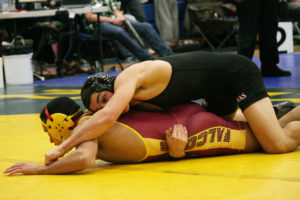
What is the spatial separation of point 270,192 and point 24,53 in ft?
21.2

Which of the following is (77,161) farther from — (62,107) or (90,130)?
(62,107)

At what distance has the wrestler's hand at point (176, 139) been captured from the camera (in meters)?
2.73

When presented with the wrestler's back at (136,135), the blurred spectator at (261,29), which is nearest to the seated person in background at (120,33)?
the blurred spectator at (261,29)

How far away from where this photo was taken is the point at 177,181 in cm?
238

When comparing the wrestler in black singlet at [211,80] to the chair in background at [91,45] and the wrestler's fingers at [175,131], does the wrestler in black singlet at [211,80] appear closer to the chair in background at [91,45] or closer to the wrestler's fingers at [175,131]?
the wrestler's fingers at [175,131]

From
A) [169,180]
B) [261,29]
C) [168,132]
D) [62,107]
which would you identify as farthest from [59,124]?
[261,29]

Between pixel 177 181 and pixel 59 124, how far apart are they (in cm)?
72

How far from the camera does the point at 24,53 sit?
812 centimetres

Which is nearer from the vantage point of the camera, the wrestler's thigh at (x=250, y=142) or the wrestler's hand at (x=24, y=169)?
the wrestler's hand at (x=24, y=169)

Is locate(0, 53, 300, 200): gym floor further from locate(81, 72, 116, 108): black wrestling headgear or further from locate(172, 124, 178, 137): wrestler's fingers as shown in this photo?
locate(81, 72, 116, 108): black wrestling headgear

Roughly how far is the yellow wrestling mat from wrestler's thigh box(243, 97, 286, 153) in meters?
0.06

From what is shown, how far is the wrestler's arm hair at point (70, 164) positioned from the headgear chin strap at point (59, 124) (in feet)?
0.69

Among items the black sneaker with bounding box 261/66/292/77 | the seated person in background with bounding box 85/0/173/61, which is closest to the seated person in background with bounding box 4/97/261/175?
the black sneaker with bounding box 261/66/292/77

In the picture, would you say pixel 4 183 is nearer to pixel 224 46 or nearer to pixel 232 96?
pixel 232 96
